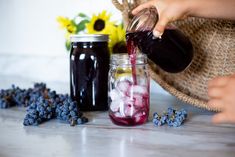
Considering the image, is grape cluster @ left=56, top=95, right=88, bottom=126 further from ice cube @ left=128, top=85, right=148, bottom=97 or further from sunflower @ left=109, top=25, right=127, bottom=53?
sunflower @ left=109, top=25, right=127, bottom=53

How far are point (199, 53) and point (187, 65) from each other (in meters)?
0.05

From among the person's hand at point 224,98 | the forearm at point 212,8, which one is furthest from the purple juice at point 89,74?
the person's hand at point 224,98

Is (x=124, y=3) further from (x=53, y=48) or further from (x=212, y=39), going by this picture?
(x=53, y=48)

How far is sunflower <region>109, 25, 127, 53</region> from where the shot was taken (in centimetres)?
90

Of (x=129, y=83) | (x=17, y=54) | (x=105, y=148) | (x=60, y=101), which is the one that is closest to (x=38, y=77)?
(x=17, y=54)

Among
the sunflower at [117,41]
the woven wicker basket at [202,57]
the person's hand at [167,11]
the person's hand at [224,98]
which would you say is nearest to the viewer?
the person's hand at [224,98]

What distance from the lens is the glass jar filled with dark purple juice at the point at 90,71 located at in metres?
0.78

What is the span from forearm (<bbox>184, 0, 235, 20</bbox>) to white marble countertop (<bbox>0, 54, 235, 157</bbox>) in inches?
8.1

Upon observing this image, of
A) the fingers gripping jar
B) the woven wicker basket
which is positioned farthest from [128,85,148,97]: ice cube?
the woven wicker basket

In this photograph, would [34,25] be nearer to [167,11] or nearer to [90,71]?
[90,71]

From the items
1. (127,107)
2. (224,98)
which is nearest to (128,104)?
(127,107)

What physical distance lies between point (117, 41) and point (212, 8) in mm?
304

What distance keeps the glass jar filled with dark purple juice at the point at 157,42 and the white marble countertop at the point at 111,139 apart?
0.42 feet

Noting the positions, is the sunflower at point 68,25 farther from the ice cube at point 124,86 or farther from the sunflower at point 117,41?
the ice cube at point 124,86
